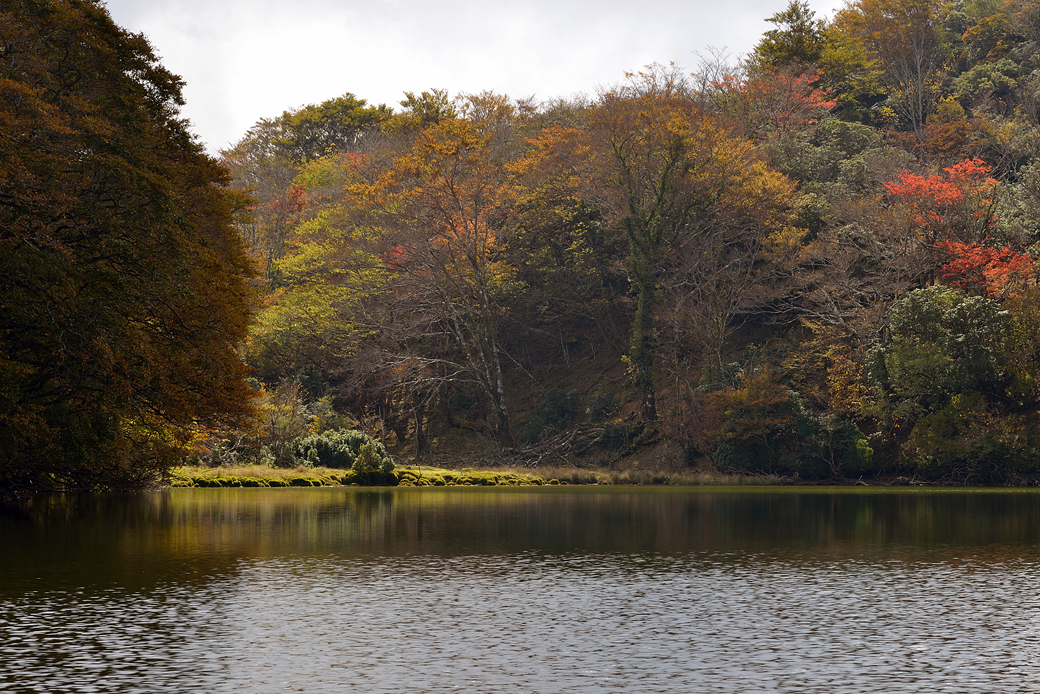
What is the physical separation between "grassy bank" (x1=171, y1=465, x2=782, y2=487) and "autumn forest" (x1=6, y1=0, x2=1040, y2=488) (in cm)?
124

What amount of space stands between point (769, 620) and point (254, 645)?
5.96 m

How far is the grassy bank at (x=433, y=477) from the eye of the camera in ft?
136

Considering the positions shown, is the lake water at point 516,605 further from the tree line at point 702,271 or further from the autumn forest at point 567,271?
the tree line at point 702,271

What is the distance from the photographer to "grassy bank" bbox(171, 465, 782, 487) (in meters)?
41.3

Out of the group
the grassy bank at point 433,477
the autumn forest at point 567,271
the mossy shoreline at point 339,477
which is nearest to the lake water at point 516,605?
the autumn forest at point 567,271

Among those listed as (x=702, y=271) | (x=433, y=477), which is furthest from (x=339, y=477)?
(x=702, y=271)

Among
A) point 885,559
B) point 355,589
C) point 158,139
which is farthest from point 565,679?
point 158,139

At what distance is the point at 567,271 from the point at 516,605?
47092mm

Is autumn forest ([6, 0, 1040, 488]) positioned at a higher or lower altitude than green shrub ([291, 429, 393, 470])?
higher

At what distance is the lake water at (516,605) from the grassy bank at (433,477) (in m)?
14.5

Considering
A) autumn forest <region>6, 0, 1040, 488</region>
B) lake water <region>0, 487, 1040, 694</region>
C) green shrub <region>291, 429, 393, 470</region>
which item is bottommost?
lake water <region>0, 487, 1040, 694</region>

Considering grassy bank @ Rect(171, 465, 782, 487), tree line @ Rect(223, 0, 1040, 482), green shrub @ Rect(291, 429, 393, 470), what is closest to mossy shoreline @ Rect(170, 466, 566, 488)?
grassy bank @ Rect(171, 465, 782, 487)

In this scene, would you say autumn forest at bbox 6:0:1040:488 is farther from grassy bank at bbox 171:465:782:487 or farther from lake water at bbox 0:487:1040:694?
lake water at bbox 0:487:1040:694

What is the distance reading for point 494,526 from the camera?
24984mm
